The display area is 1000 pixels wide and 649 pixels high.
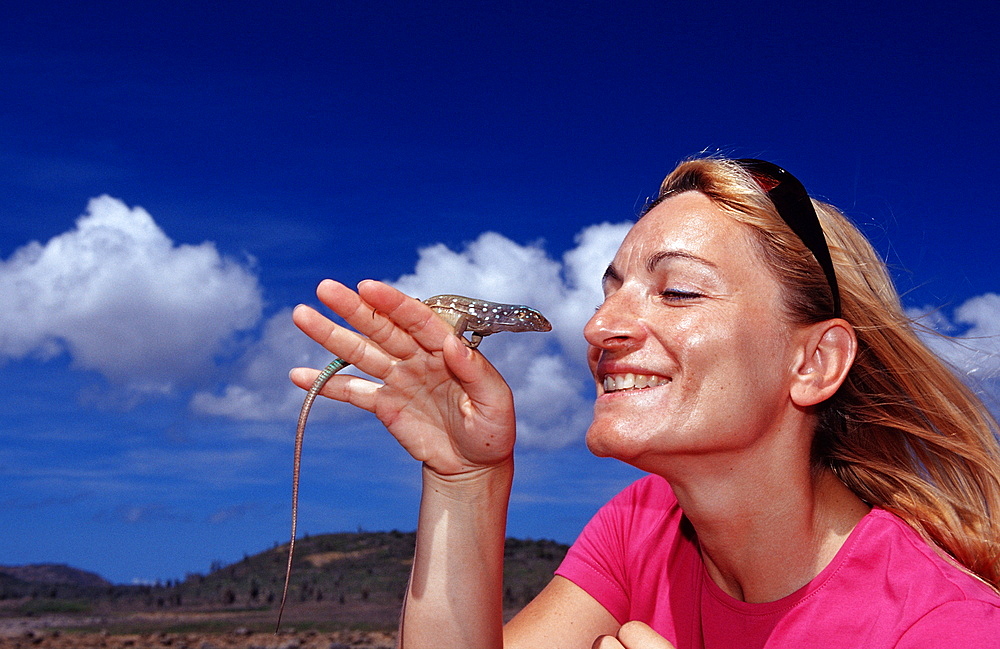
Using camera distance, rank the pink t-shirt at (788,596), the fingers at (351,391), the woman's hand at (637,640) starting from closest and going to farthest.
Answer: the pink t-shirt at (788,596) < the woman's hand at (637,640) < the fingers at (351,391)

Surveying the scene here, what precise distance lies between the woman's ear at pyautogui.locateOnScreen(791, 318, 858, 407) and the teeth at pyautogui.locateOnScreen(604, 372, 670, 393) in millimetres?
702

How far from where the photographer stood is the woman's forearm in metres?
4.17

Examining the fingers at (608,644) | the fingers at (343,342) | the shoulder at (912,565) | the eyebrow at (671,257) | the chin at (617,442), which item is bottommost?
the fingers at (608,644)

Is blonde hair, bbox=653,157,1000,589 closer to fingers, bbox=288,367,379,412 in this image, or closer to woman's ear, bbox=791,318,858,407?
woman's ear, bbox=791,318,858,407

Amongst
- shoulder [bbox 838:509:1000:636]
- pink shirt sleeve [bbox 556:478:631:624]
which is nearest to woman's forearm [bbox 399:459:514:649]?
pink shirt sleeve [bbox 556:478:631:624]

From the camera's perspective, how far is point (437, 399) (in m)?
4.12

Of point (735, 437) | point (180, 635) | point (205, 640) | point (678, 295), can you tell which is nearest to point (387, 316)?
point (678, 295)

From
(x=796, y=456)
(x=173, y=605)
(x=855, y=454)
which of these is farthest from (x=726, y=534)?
(x=173, y=605)

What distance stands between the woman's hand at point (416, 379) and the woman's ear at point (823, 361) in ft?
4.48

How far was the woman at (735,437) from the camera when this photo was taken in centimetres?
367

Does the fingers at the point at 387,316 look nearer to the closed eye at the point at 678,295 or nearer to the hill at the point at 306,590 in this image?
the closed eye at the point at 678,295

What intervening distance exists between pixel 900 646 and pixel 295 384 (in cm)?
286

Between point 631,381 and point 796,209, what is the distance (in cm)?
122

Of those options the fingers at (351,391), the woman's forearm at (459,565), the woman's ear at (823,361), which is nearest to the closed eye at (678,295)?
the woman's ear at (823,361)
